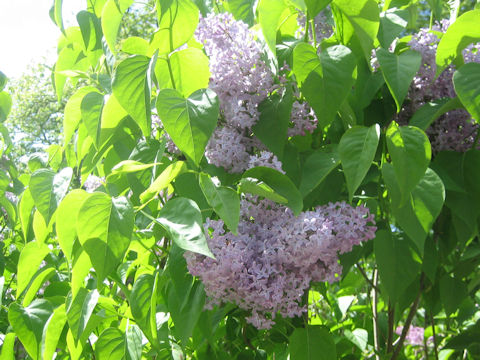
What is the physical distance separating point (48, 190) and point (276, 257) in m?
0.33

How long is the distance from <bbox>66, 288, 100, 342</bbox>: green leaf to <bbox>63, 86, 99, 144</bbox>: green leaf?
224mm

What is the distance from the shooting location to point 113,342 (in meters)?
0.77

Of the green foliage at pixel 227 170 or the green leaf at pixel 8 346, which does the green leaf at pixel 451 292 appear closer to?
the green foliage at pixel 227 170

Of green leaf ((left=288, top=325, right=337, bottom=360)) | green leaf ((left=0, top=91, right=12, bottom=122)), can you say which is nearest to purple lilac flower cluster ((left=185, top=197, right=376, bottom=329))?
green leaf ((left=288, top=325, right=337, bottom=360))

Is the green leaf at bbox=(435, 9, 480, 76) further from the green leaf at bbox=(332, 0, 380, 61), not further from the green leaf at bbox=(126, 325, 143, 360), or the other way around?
the green leaf at bbox=(126, 325, 143, 360)

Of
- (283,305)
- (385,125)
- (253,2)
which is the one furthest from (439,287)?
(253,2)

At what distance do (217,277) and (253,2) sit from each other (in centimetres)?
42

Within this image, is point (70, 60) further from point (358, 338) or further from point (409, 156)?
point (358, 338)

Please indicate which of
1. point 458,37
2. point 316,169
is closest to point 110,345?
point 316,169

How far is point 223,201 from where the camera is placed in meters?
0.56

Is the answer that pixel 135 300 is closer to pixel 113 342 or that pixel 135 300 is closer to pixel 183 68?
pixel 113 342

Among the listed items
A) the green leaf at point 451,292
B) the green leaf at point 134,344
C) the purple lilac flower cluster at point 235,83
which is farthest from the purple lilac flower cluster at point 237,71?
the green leaf at point 451,292

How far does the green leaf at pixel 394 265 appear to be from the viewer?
2.26 feet

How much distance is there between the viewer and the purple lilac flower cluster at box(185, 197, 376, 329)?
581 millimetres
